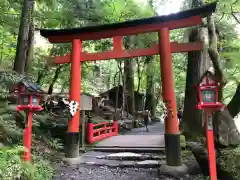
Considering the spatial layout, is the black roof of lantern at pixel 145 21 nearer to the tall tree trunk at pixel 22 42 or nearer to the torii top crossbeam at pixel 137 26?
the torii top crossbeam at pixel 137 26

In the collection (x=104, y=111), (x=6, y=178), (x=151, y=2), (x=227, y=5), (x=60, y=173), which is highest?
(x=151, y=2)

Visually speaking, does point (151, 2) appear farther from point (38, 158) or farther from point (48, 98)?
point (38, 158)

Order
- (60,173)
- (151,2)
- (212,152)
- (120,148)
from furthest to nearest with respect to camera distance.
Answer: (151,2)
(120,148)
(60,173)
(212,152)

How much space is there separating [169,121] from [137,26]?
3433mm

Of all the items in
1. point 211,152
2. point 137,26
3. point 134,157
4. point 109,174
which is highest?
point 137,26

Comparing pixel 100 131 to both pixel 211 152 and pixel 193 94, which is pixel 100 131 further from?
pixel 211 152

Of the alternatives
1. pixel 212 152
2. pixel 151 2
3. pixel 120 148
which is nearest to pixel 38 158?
pixel 120 148

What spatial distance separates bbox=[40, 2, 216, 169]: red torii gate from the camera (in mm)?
6908

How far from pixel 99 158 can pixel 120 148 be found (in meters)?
1.24

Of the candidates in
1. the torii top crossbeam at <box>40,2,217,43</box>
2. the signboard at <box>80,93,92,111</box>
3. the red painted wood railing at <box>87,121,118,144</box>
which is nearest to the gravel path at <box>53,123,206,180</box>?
the signboard at <box>80,93,92,111</box>

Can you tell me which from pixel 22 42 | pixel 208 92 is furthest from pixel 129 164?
pixel 22 42

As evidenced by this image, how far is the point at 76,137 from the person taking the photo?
8094mm

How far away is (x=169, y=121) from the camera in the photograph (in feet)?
22.9

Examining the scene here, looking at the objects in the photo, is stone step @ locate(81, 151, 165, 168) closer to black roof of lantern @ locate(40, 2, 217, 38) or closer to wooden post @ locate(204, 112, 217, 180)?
wooden post @ locate(204, 112, 217, 180)
